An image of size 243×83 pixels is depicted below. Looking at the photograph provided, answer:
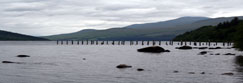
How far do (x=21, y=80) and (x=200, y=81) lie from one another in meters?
18.0

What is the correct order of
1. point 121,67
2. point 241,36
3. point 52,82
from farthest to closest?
point 241,36
point 121,67
point 52,82

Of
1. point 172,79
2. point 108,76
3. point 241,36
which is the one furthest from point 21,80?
point 241,36

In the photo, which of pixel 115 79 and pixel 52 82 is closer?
pixel 52 82

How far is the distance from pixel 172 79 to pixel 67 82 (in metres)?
10.9

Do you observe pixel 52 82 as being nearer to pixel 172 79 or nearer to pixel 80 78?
pixel 80 78

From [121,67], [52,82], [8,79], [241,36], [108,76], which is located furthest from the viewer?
[241,36]

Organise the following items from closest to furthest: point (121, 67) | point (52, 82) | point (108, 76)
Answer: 1. point (52, 82)
2. point (108, 76)
3. point (121, 67)

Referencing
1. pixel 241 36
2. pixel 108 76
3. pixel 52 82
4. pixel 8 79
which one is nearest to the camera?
pixel 52 82

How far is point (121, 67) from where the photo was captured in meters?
50.5

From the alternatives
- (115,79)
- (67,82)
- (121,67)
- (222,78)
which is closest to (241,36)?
(121,67)

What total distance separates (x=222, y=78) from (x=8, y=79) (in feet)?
73.6

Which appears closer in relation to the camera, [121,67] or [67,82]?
[67,82]

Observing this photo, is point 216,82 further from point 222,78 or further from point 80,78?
point 80,78

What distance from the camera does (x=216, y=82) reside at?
3547 centimetres
